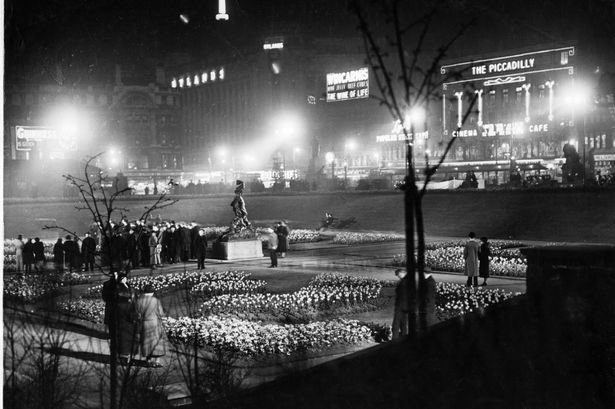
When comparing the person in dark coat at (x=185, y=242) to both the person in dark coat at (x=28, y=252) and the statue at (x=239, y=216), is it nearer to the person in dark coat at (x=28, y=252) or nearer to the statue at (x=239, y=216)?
the statue at (x=239, y=216)

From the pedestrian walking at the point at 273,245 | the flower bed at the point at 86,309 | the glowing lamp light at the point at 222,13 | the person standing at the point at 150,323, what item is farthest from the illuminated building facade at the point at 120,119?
the person standing at the point at 150,323

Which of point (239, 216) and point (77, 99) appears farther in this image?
point (77, 99)

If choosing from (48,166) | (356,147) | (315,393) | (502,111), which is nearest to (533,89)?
(502,111)

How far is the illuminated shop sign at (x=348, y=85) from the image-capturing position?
250ft

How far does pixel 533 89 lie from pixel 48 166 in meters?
53.0

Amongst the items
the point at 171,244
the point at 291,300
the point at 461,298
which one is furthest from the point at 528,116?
the point at 291,300

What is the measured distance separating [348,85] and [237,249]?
53896mm

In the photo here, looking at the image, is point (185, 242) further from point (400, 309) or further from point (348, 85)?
point (348, 85)

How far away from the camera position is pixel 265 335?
12500mm

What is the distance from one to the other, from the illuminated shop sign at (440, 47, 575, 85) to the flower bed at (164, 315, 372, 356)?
70844mm

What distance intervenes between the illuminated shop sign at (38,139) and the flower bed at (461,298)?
54843 mm

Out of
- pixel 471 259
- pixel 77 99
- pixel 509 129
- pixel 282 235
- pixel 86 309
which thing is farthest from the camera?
pixel 77 99

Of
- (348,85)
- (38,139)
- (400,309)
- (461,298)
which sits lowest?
(461,298)

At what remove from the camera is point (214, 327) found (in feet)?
42.8
